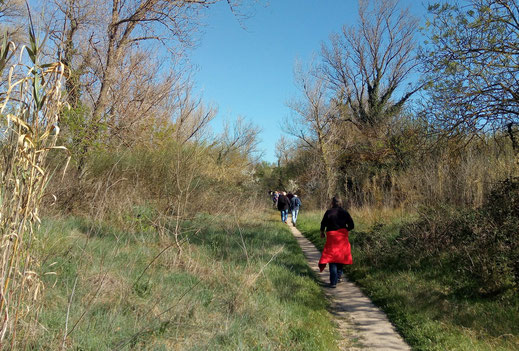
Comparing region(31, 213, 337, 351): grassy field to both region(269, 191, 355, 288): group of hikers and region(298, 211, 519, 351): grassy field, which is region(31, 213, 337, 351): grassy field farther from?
region(298, 211, 519, 351): grassy field

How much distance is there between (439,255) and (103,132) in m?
10.6

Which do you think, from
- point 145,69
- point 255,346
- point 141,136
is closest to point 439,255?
point 255,346

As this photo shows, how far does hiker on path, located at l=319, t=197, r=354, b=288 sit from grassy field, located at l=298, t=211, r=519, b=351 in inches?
27.4

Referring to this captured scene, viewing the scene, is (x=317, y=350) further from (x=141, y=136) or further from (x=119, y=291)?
(x=141, y=136)

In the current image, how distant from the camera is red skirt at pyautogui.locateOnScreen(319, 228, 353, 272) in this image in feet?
25.6

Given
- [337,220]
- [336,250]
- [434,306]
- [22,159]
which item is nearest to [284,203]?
[337,220]

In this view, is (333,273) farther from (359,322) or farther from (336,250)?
(359,322)

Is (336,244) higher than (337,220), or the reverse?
(337,220)

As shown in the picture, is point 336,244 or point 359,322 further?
point 336,244

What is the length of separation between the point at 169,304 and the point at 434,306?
4378mm

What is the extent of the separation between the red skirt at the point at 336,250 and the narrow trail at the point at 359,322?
1.99 ft

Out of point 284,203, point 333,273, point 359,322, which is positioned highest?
point 284,203

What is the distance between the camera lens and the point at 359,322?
229 inches

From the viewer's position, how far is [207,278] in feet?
20.9
